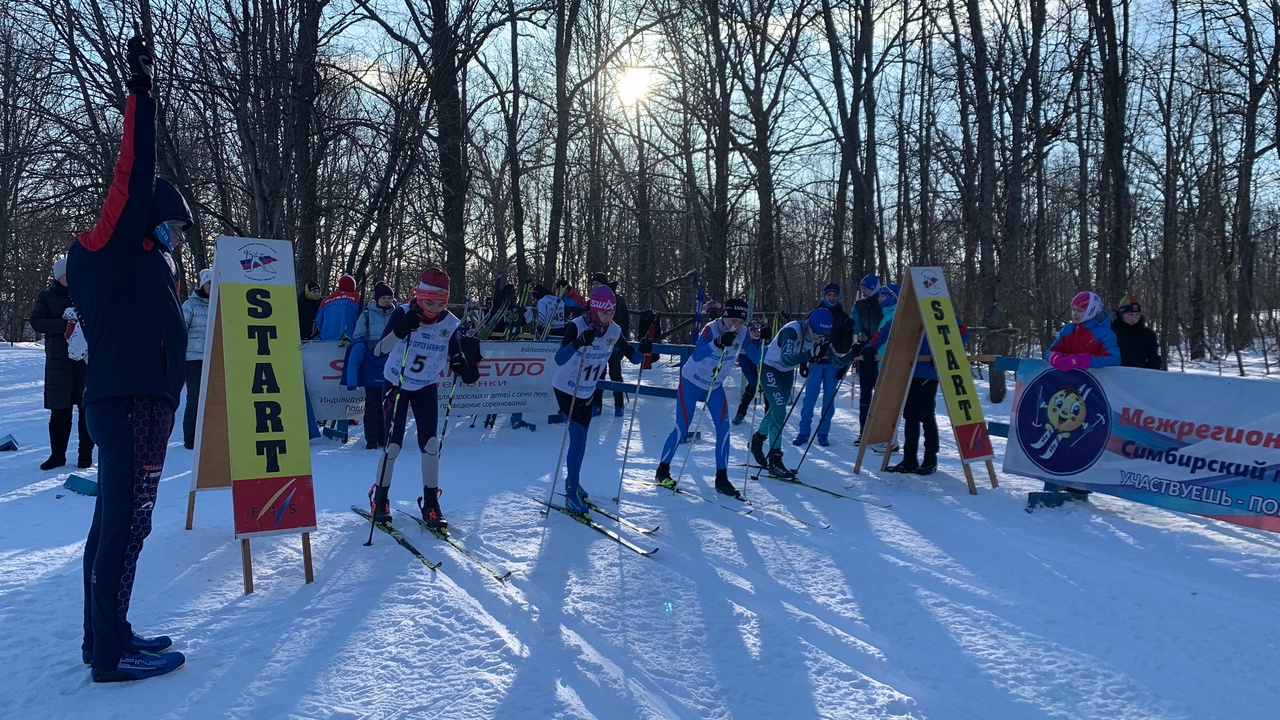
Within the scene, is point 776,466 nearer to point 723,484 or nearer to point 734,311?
point 723,484

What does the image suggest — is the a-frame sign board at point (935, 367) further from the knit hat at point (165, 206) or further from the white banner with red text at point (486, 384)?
the knit hat at point (165, 206)

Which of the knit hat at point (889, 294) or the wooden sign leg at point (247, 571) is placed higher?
the knit hat at point (889, 294)

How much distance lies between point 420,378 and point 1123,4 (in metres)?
16.3

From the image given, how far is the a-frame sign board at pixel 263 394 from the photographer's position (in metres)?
4.80

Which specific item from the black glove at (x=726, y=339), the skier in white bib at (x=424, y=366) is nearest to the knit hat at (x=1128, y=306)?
the black glove at (x=726, y=339)

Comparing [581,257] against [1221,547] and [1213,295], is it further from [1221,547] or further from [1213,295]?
[1221,547]

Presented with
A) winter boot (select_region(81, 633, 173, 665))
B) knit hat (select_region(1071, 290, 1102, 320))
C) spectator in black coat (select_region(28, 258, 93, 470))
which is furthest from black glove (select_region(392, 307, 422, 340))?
knit hat (select_region(1071, 290, 1102, 320))

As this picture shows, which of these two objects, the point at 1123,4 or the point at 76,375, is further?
the point at 1123,4

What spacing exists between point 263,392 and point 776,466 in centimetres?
542

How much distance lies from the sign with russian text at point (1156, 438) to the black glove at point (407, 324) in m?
5.82

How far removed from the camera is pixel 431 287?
6254 millimetres

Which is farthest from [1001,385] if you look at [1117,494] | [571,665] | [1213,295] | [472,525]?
[1213,295]

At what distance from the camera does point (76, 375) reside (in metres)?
8.27

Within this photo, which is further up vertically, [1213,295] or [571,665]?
[1213,295]
